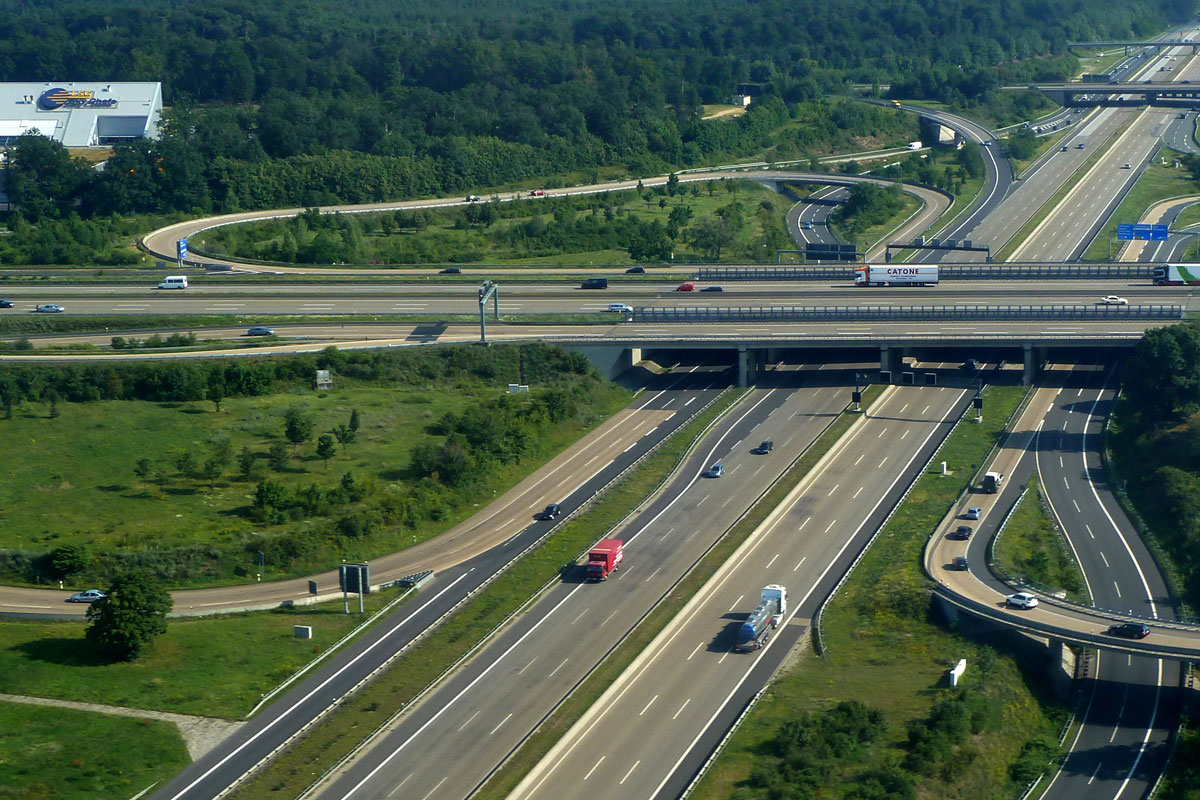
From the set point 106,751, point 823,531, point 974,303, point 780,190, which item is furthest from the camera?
point 780,190

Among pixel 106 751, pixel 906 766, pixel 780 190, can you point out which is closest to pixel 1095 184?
pixel 780 190

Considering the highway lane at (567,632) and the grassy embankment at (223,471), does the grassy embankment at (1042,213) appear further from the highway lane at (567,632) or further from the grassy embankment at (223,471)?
the grassy embankment at (223,471)

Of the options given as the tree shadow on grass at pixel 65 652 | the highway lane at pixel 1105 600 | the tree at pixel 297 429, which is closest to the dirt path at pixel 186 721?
the tree shadow on grass at pixel 65 652

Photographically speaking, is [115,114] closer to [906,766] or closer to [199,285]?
[199,285]

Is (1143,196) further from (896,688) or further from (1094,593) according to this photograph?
(896,688)

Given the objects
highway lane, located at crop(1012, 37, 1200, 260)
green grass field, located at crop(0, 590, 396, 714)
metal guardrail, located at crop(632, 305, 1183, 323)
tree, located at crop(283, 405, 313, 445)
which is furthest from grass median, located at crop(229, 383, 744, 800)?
highway lane, located at crop(1012, 37, 1200, 260)

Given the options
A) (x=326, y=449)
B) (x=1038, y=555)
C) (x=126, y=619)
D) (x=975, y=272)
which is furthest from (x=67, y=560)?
(x=975, y=272)
